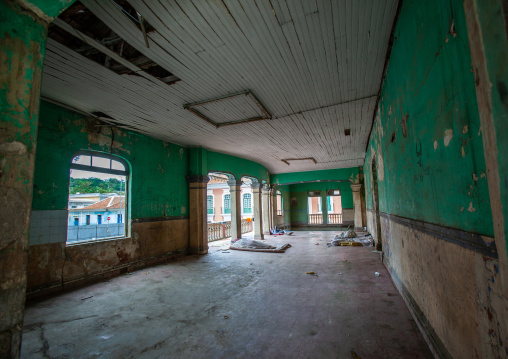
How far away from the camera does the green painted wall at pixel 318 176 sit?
12.1 metres

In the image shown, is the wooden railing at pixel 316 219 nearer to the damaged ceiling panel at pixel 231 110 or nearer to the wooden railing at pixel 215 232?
the wooden railing at pixel 215 232

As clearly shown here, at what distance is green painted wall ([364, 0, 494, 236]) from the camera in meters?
1.19

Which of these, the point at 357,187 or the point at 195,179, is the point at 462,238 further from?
the point at 357,187

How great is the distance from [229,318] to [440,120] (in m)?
2.96

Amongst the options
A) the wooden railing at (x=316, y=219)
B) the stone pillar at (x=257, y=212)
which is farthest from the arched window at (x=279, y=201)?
the stone pillar at (x=257, y=212)

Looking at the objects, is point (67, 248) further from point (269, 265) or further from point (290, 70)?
point (290, 70)

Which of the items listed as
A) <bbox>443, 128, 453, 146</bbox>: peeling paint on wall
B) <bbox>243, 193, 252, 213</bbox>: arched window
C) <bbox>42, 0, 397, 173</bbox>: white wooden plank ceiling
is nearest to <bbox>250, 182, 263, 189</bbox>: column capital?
<bbox>42, 0, 397, 173</bbox>: white wooden plank ceiling

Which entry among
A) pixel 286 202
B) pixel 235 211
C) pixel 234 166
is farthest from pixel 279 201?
pixel 234 166

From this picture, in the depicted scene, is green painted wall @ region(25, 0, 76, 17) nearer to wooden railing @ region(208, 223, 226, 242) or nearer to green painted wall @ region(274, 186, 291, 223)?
wooden railing @ region(208, 223, 226, 242)

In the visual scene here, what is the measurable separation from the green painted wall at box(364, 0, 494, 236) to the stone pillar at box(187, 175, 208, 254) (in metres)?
5.70

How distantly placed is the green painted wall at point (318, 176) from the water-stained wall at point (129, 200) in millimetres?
6897

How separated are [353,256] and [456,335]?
5.12m

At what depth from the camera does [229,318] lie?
9.95 ft

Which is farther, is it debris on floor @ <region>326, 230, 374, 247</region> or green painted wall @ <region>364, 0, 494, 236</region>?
debris on floor @ <region>326, 230, 374, 247</region>
